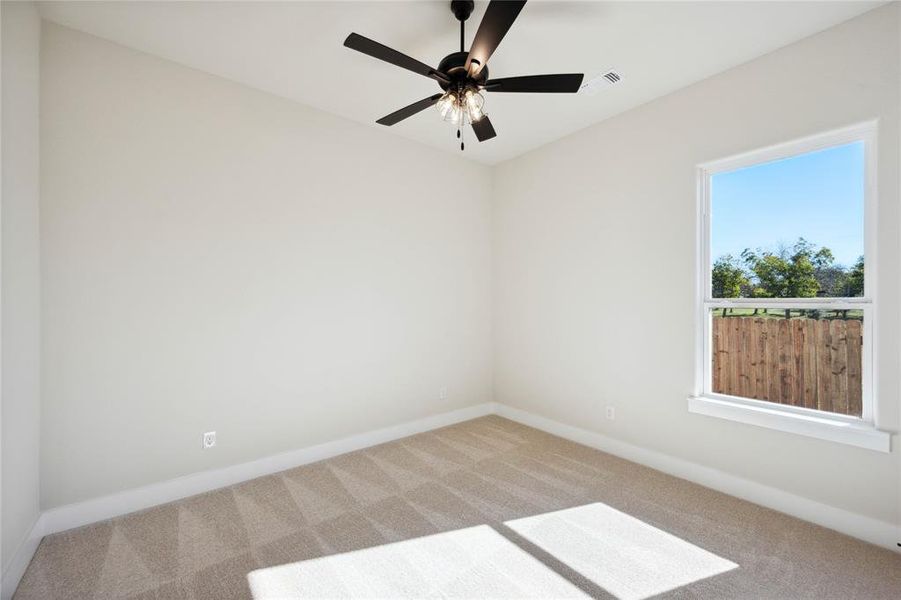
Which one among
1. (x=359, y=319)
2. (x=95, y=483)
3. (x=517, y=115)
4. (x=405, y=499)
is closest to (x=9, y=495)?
(x=95, y=483)

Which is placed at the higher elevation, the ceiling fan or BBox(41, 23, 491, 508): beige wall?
the ceiling fan

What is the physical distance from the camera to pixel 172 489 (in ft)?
8.53

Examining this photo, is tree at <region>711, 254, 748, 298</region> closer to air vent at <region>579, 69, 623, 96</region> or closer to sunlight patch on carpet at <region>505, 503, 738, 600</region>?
air vent at <region>579, 69, 623, 96</region>

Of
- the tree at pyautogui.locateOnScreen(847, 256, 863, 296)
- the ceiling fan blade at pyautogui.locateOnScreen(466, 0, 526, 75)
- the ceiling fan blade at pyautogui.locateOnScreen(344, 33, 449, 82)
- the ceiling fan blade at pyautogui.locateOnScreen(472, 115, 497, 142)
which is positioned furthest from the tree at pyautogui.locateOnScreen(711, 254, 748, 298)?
the ceiling fan blade at pyautogui.locateOnScreen(344, 33, 449, 82)

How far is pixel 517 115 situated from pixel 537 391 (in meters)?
2.67

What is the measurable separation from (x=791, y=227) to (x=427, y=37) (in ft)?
8.70

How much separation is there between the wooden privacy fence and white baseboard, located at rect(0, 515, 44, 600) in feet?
13.7

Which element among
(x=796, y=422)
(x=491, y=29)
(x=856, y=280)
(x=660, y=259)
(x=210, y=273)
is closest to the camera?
(x=491, y=29)

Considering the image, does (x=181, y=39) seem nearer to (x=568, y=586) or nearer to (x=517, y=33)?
(x=517, y=33)

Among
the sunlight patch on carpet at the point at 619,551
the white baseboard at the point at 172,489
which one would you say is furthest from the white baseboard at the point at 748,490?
the white baseboard at the point at 172,489

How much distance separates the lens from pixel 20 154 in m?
1.96

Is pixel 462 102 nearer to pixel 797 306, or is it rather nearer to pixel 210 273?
pixel 210 273

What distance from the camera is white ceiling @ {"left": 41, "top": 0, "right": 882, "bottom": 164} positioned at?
2.15 metres

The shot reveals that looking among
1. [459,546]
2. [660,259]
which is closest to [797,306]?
[660,259]
